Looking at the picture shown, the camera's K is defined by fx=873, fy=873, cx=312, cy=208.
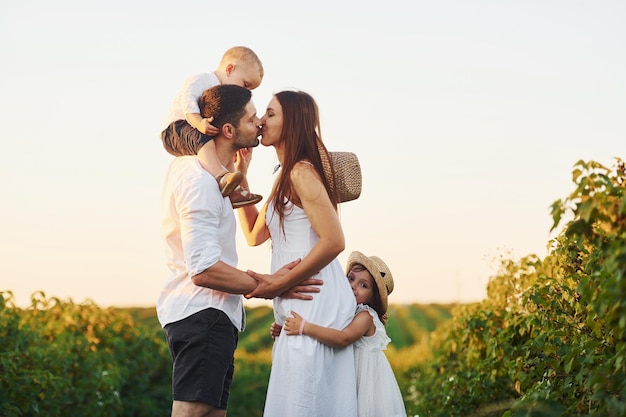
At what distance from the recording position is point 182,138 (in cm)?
445

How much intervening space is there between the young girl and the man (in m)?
0.19

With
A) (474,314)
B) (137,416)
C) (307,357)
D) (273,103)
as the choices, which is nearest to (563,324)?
(307,357)

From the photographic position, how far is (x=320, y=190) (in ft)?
12.6

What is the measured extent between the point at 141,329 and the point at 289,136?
7.72m

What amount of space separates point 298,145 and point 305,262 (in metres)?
0.54

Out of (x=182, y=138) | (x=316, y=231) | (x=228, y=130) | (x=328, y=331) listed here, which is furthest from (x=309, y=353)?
(x=182, y=138)

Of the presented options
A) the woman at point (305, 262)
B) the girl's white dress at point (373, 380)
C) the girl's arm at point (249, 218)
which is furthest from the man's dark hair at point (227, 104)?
the girl's white dress at point (373, 380)

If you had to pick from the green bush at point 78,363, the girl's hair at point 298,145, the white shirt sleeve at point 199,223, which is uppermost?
the girl's hair at point 298,145

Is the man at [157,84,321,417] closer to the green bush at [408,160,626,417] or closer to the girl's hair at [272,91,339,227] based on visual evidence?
the girl's hair at [272,91,339,227]

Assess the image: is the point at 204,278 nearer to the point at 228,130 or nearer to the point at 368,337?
the point at 228,130

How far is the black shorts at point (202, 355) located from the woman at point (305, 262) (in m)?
0.21

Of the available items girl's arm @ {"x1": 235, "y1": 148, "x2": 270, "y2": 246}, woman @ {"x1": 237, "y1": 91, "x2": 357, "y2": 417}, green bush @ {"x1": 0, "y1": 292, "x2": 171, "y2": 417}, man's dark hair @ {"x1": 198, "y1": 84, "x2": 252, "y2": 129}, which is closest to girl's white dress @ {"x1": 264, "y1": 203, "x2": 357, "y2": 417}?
woman @ {"x1": 237, "y1": 91, "x2": 357, "y2": 417}

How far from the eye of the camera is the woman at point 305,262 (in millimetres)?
3803

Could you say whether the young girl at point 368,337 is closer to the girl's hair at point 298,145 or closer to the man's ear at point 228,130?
the girl's hair at point 298,145
